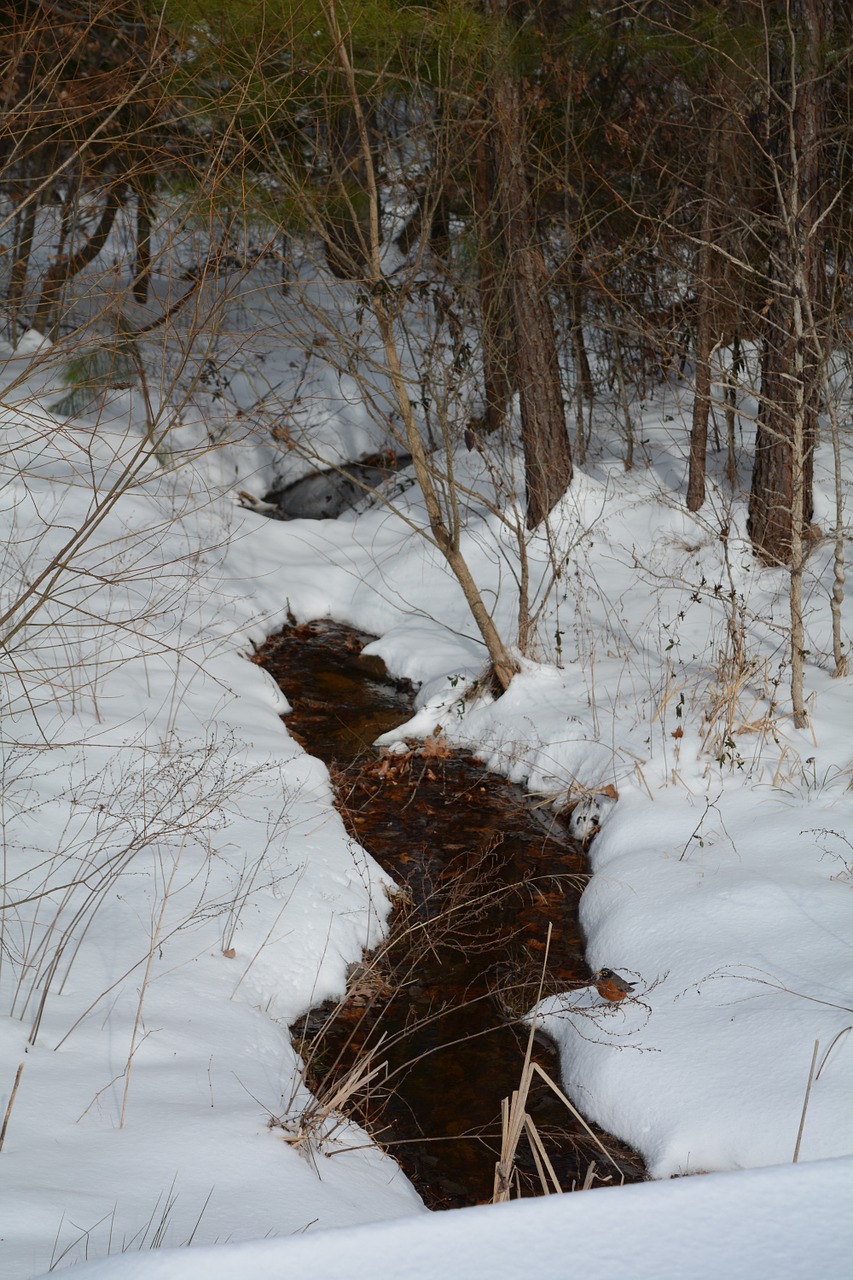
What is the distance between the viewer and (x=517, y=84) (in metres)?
7.26

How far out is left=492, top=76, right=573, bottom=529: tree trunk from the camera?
718 centimetres

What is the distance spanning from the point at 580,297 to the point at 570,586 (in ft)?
13.8

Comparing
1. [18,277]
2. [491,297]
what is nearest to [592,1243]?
[18,277]

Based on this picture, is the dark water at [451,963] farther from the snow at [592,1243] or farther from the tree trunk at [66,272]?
the tree trunk at [66,272]

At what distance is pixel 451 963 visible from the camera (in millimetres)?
4152

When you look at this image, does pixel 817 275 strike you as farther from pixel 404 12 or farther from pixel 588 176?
pixel 588 176

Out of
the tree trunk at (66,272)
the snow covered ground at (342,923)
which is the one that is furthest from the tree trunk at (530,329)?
the tree trunk at (66,272)

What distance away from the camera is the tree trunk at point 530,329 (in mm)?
7184

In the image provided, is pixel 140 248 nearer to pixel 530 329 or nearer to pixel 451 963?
pixel 451 963

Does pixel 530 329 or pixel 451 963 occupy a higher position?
pixel 530 329

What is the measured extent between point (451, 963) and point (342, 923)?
487 mm

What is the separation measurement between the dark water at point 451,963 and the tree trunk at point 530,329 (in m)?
2.39

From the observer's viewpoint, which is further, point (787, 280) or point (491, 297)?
point (491, 297)

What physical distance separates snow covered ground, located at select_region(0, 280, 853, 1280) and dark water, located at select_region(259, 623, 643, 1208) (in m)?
0.16
